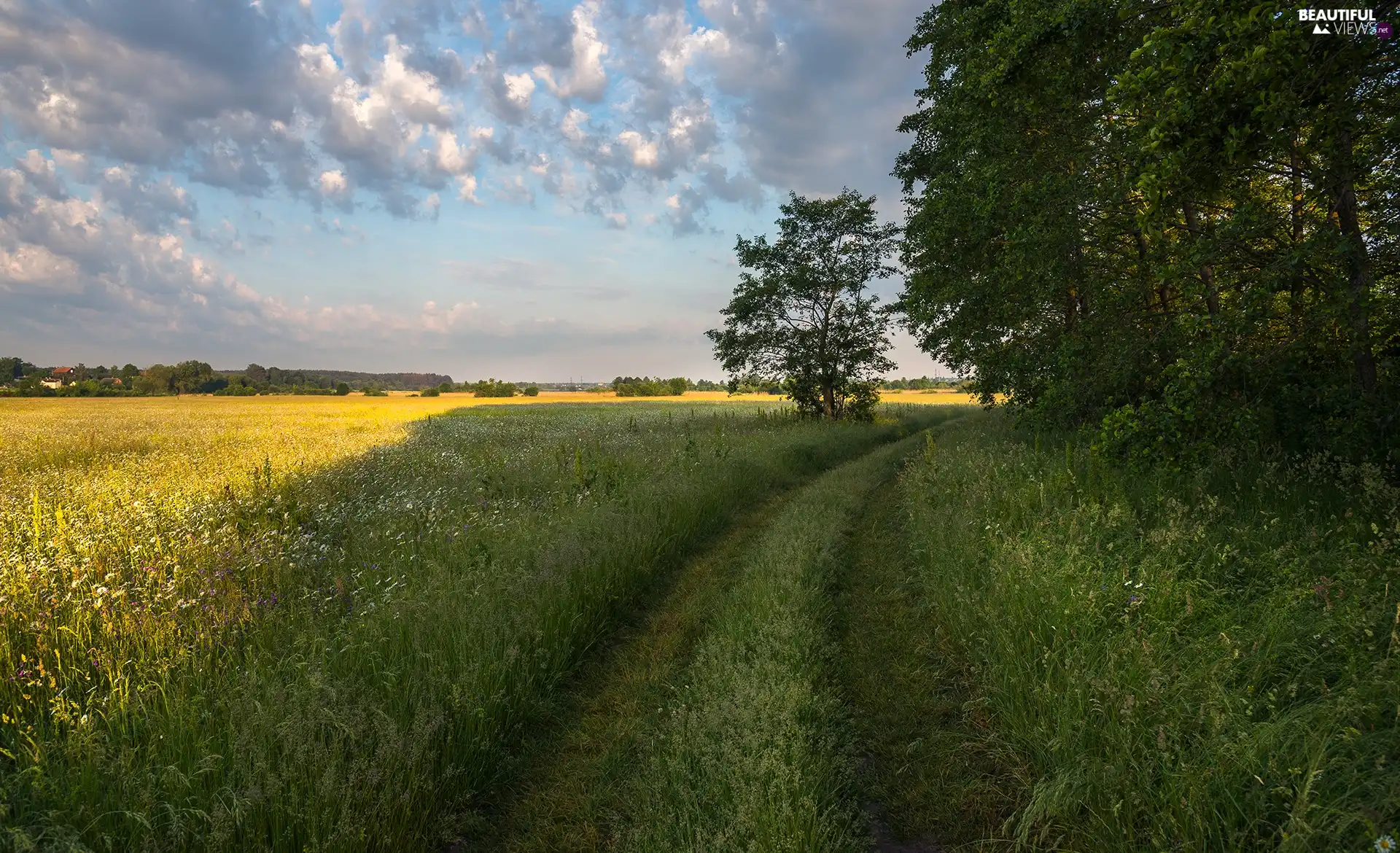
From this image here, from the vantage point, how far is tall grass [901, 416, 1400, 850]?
2.68 meters

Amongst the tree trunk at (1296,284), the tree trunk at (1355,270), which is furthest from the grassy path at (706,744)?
the tree trunk at (1296,284)

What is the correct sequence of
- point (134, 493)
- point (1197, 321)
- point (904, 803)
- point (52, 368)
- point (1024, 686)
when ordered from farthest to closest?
1. point (52, 368)
2. point (134, 493)
3. point (1197, 321)
4. point (1024, 686)
5. point (904, 803)

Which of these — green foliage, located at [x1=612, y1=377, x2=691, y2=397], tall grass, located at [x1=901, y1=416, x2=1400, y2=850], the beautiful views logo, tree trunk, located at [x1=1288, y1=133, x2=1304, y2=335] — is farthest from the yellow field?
green foliage, located at [x1=612, y1=377, x2=691, y2=397]

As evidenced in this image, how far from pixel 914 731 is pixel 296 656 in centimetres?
500

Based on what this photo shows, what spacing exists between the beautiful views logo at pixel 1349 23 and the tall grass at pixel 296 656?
850cm

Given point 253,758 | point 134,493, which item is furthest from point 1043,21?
point 134,493

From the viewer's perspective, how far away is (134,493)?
8680 millimetres

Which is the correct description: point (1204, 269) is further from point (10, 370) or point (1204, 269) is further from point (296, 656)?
point (10, 370)

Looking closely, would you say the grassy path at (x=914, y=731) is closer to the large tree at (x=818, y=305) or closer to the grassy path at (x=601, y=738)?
the grassy path at (x=601, y=738)

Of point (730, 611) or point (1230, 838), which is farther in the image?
point (730, 611)

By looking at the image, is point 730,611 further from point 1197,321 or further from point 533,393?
point 533,393

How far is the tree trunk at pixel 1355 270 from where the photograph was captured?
17.5 feet

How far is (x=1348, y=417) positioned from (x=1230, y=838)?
6.54 meters

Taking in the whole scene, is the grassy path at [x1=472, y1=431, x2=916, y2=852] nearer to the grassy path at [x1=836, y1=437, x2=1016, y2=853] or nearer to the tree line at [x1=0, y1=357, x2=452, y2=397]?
the grassy path at [x1=836, y1=437, x2=1016, y2=853]
